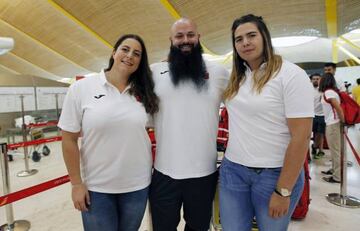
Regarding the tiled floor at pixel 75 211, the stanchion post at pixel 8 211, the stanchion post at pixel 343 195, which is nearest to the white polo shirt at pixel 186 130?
the tiled floor at pixel 75 211

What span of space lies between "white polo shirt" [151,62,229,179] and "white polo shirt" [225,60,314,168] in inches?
8.5

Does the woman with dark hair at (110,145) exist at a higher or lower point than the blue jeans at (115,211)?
higher

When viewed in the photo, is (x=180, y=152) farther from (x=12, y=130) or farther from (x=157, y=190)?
(x=12, y=130)

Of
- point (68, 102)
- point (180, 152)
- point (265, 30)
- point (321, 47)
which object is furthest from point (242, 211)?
point (321, 47)

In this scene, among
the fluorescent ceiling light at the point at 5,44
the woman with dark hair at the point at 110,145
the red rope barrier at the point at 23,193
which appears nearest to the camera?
the woman with dark hair at the point at 110,145

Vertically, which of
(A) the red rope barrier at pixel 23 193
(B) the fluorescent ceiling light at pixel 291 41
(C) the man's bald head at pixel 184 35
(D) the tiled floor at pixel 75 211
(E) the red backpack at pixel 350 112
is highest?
(B) the fluorescent ceiling light at pixel 291 41

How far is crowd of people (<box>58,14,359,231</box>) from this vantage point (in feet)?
4.22

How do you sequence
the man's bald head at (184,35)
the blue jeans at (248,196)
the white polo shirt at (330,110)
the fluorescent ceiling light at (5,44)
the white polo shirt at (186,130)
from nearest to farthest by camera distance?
the blue jeans at (248,196)
the white polo shirt at (186,130)
the man's bald head at (184,35)
the fluorescent ceiling light at (5,44)
the white polo shirt at (330,110)

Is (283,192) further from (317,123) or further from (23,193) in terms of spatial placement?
(317,123)

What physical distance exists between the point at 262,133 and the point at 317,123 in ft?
16.0

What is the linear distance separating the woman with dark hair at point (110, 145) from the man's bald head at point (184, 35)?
1.18ft

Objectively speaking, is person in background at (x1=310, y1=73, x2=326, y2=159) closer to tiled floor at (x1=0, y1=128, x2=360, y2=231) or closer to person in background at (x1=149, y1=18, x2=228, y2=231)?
tiled floor at (x1=0, y1=128, x2=360, y2=231)

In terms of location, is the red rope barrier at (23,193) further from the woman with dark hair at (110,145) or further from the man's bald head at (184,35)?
the man's bald head at (184,35)

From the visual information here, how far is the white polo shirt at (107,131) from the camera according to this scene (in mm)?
1422
